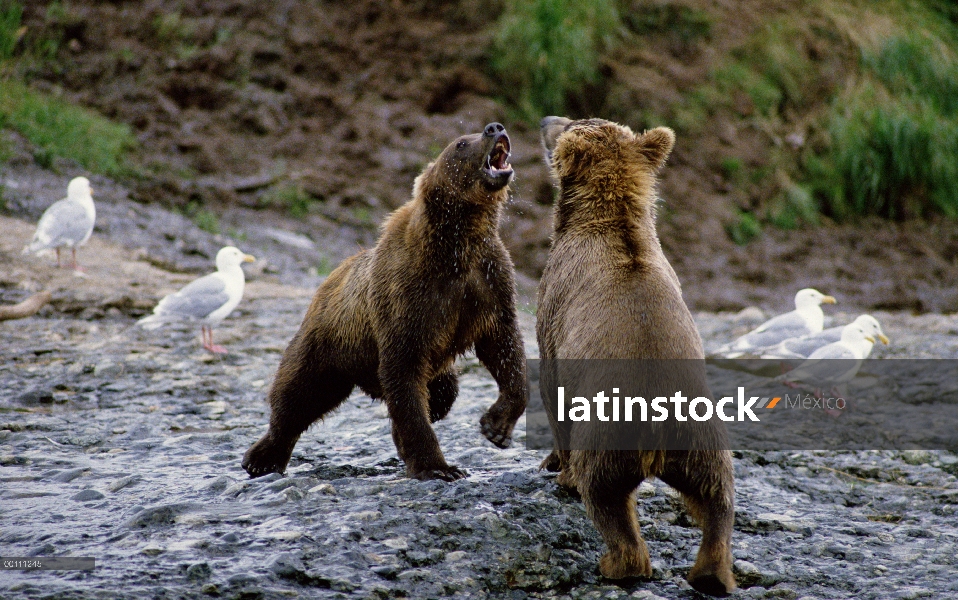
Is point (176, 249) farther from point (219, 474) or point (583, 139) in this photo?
point (583, 139)

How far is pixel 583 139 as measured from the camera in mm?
4387

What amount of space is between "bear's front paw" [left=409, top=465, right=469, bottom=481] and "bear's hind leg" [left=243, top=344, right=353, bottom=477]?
754 mm

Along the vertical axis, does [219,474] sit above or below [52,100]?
below

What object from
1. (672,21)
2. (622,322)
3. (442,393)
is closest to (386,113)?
(672,21)

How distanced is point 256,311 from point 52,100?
532 centimetres

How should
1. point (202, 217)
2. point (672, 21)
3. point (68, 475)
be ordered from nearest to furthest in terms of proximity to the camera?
1. point (68, 475)
2. point (202, 217)
3. point (672, 21)

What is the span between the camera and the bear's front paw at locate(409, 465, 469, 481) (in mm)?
4543

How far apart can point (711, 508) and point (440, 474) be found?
1.39 metres

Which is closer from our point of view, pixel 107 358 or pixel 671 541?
pixel 671 541

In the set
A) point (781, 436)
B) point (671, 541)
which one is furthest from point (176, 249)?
point (671, 541)

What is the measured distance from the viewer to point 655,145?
4.43 metres

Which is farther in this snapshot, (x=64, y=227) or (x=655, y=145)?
(x=64, y=227)

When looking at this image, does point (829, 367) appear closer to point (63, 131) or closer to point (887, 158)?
point (887, 158)

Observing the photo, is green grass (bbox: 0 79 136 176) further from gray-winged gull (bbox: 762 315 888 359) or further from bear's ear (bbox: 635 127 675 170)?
bear's ear (bbox: 635 127 675 170)
